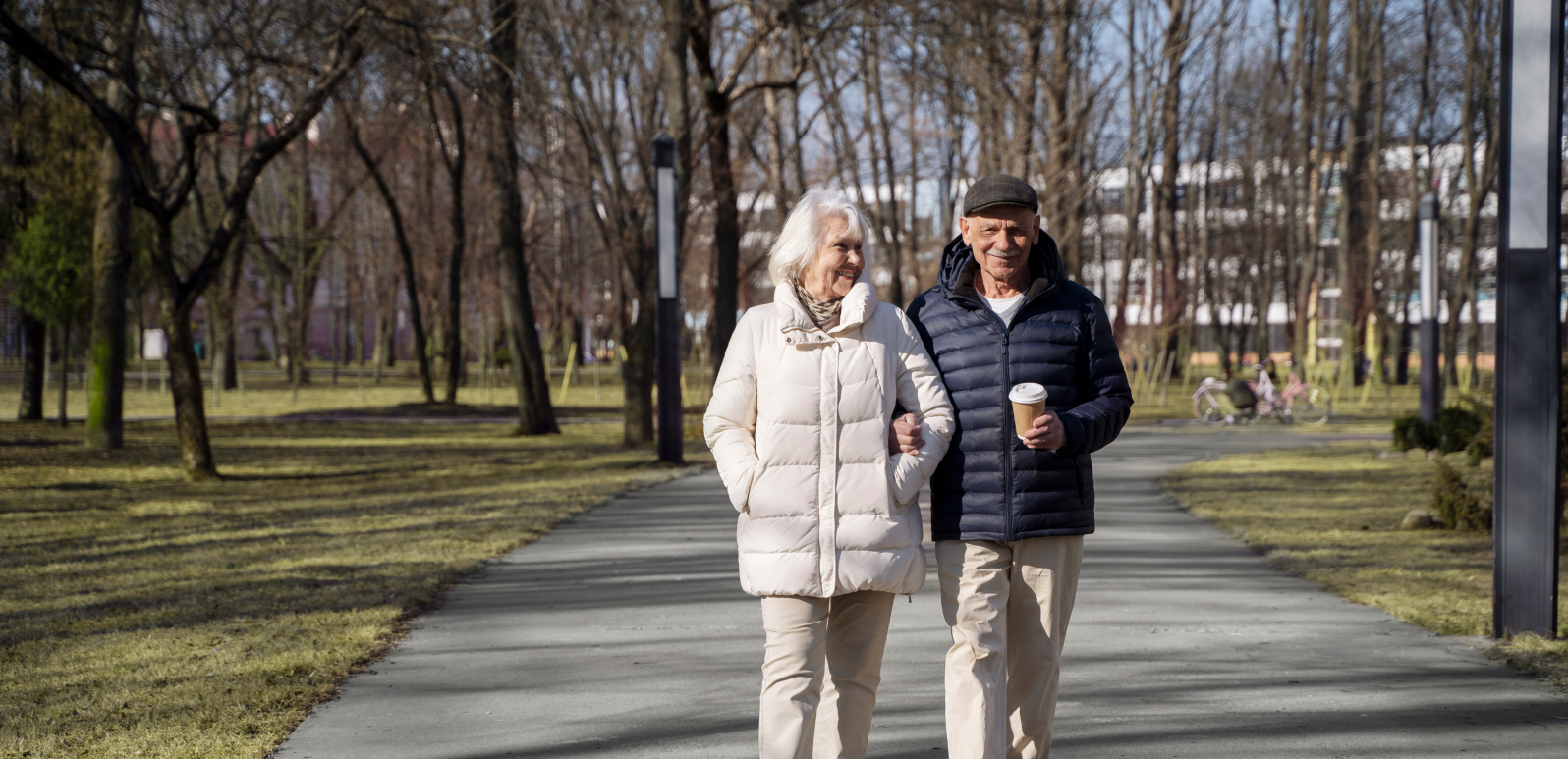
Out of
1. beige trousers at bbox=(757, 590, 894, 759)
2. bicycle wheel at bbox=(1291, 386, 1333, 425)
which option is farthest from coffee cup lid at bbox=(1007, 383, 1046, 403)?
bicycle wheel at bbox=(1291, 386, 1333, 425)

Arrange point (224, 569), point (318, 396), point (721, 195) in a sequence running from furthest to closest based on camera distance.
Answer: point (318, 396) < point (721, 195) < point (224, 569)

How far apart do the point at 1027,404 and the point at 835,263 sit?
0.64m

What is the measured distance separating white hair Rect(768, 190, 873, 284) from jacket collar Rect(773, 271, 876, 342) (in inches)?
2.8

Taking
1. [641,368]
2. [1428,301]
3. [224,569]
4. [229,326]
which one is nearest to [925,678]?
[224,569]

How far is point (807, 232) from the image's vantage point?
3.79 metres

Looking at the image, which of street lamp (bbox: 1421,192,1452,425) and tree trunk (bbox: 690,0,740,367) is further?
street lamp (bbox: 1421,192,1452,425)

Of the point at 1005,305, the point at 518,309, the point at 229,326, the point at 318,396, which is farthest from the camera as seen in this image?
the point at 229,326

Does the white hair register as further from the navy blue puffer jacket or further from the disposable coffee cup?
the disposable coffee cup

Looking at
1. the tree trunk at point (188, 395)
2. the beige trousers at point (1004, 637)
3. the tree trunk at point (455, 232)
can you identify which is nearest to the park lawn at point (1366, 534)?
the beige trousers at point (1004, 637)

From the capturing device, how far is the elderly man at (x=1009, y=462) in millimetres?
3951

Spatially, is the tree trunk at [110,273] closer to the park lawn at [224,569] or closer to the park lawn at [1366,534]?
the park lawn at [224,569]

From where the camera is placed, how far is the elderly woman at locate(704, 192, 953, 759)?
3.68m

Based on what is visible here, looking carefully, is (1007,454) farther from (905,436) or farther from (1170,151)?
(1170,151)

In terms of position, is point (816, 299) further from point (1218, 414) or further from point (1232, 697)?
point (1218, 414)
